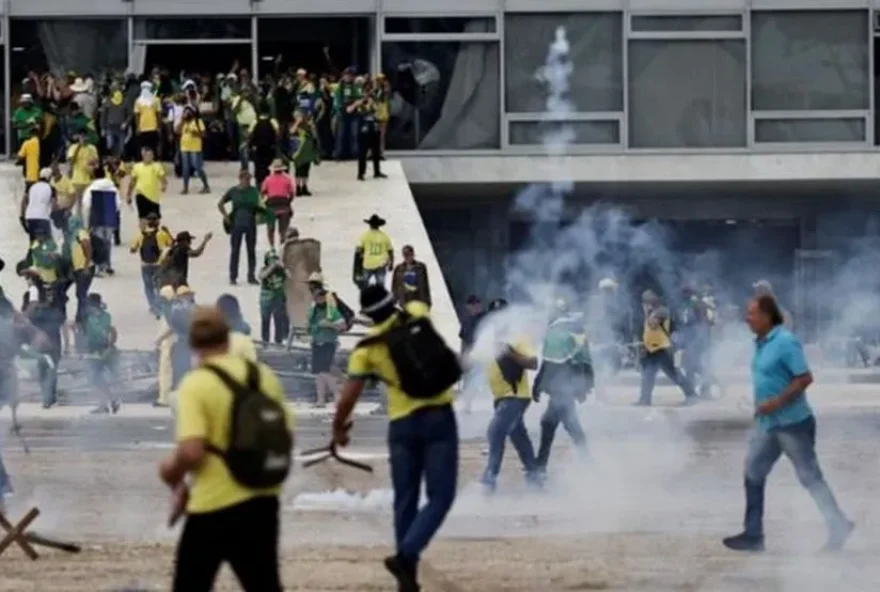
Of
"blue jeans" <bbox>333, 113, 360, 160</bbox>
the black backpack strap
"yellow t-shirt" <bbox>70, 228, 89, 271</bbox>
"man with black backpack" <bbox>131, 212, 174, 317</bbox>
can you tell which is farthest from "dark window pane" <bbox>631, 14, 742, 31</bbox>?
the black backpack strap

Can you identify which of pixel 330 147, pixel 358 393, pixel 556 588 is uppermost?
pixel 330 147

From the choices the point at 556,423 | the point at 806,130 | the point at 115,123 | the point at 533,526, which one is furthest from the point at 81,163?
the point at 533,526

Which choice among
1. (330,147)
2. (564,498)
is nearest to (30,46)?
(330,147)

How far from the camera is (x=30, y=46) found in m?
43.4

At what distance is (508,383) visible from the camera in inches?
736

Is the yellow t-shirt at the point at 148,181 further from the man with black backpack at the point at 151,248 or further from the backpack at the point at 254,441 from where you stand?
the backpack at the point at 254,441

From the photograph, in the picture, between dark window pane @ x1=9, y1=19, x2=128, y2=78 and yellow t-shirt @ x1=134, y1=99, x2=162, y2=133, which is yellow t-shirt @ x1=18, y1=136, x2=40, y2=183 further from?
dark window pane @ x1=9, y1=19, x2=128, y2=78

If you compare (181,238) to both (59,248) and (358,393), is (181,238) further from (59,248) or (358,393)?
(358,393)

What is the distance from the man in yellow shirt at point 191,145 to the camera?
36.9 meters

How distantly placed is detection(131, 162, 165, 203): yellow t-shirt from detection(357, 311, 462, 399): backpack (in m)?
22.4

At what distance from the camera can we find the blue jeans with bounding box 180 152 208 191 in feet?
123

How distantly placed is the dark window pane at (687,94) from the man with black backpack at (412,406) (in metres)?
30.5

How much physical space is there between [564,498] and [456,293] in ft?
80.6

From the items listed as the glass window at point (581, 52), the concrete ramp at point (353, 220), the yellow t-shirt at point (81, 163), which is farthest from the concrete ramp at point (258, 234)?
the glass window at point (581, 52)
